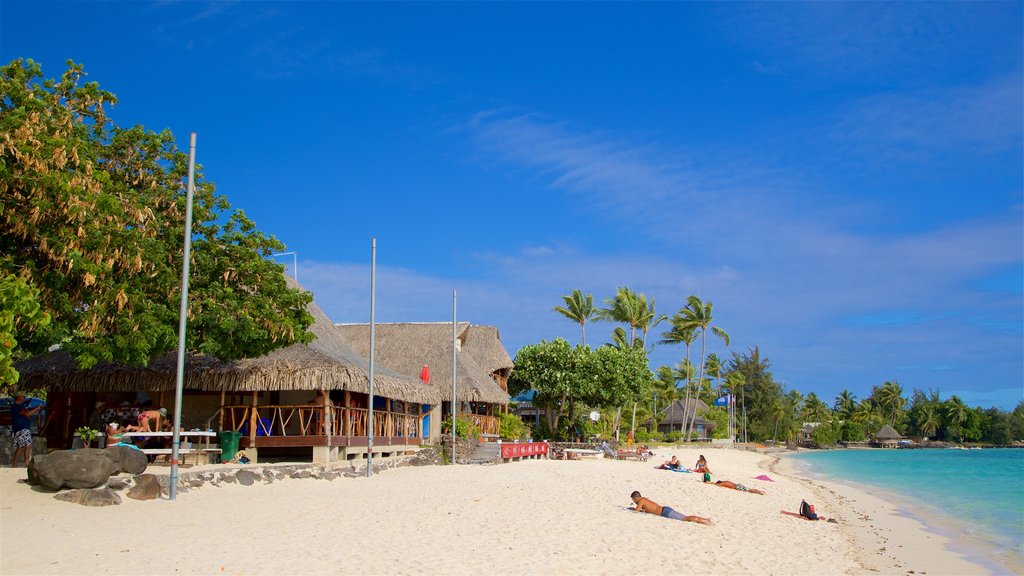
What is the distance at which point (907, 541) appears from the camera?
14.3 m

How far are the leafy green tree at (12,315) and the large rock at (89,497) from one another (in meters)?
1.80

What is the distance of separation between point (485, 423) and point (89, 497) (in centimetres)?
2070

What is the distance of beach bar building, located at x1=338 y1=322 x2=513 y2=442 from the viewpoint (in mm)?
28656

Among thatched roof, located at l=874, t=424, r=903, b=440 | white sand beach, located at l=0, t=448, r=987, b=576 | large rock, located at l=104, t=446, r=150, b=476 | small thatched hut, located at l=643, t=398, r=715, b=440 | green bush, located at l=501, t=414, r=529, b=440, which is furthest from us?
thatched roof, located at l=874, t=424, r=903, b=440

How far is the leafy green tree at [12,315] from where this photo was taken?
9.20 meters

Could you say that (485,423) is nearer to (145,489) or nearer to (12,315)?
(145,489)

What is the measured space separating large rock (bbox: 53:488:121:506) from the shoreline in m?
10.1

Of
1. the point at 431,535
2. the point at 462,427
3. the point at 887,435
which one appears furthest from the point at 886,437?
the point at 431,535

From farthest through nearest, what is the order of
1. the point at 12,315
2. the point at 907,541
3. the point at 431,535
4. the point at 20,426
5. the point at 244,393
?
the point at 244,393 → the point at 907,541 → the point at 20,426 → the point at 431,535 → the point at 12,315

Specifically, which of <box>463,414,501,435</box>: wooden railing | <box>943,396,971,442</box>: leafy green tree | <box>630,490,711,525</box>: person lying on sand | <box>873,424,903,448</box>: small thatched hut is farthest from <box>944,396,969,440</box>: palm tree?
<box>630,490,711,525</box>: person lying on sand

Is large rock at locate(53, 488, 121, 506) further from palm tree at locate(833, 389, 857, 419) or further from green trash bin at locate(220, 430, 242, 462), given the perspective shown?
palm tree at locate(833, 389, 857, 419)

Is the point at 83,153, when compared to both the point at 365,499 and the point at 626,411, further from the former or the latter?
the point at 626,411

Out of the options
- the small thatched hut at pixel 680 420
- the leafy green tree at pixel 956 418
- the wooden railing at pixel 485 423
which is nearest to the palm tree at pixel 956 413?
the leafy green tree at pixel 956 418

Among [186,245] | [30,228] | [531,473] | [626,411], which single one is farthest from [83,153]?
[626,411]
